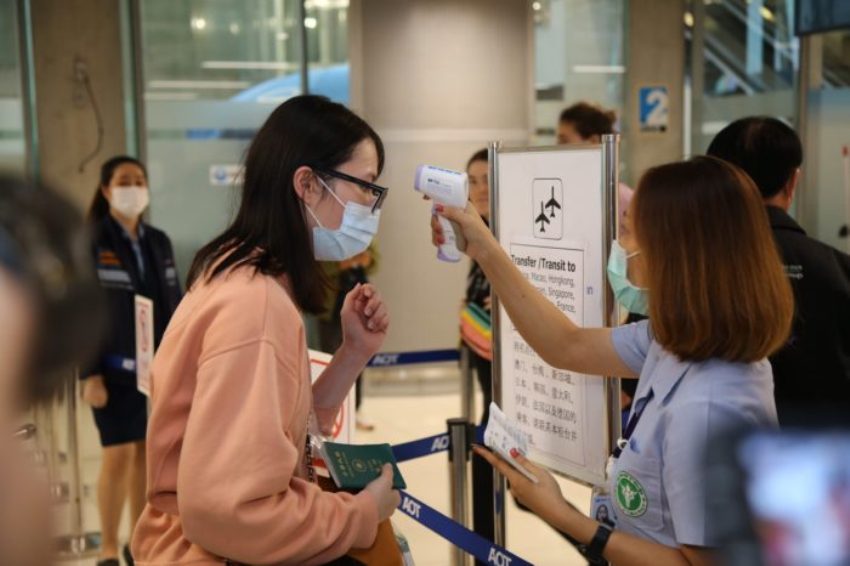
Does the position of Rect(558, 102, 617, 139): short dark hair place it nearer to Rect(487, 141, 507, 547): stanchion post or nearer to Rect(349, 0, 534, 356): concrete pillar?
Rect(487, 141, 507, 547): stanchion post

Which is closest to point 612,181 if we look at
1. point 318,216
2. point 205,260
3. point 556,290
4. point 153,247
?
point 556,290

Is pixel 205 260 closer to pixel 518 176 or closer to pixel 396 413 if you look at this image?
pixel 518 176

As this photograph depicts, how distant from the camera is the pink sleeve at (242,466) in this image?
1.52 meters

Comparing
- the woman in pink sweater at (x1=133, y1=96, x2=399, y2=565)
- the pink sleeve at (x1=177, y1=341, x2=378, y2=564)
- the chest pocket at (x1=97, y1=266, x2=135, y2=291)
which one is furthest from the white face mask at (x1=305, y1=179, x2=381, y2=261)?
the chest pocket at (x1=97, y1=266, x2=135, y2=291)

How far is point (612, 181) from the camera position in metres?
2.53

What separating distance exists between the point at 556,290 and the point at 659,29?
246 inches

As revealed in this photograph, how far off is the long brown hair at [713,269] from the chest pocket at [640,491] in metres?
0.22

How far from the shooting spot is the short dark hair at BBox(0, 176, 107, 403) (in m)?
0.65

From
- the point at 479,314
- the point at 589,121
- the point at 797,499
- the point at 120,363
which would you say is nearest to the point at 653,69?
the point at 589,121

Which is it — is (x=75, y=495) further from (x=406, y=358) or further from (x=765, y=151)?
(x=765, y=151)

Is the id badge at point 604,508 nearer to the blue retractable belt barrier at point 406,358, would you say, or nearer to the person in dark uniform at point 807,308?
the person in dark uniform at point 807,308

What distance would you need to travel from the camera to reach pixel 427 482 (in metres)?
5.55

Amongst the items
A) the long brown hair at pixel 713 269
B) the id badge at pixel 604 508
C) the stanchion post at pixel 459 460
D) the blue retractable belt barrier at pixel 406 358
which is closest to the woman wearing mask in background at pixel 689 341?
the long brown hair at pixel 713 269

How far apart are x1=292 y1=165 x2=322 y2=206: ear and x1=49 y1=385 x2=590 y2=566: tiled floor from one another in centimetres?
230
